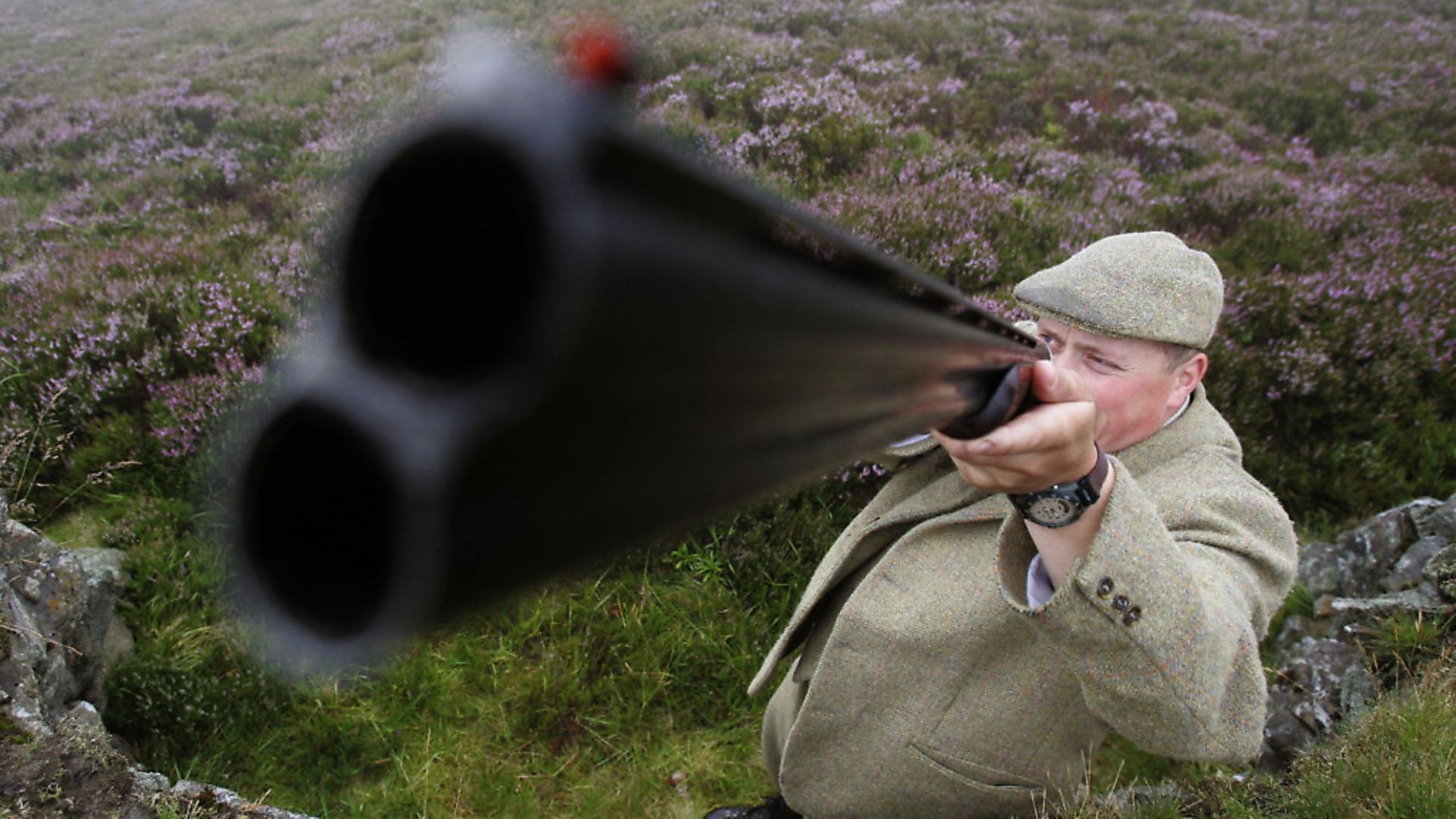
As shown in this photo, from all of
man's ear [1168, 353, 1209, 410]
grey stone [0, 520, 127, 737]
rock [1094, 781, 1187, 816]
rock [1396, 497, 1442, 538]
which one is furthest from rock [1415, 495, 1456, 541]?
grey stone [0, 520, 127, 737]

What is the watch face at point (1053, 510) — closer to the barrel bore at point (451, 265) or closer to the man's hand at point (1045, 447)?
the man's hand at point (1045, 447)

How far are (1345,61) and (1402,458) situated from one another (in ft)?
20.0

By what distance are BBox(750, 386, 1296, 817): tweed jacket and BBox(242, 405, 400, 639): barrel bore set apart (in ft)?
3.83

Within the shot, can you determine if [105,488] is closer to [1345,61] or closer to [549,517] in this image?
[549,517]

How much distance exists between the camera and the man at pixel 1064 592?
129 cm

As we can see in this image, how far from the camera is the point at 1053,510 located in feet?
4.18

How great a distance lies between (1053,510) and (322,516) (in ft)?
3.75

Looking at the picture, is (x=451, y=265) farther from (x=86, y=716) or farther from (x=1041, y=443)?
(x=86, y=716)

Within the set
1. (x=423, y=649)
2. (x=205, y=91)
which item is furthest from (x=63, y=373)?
(x=205, y=91)

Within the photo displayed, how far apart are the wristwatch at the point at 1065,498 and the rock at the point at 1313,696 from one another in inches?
112

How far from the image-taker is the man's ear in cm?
204

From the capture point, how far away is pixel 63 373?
4.38 metres

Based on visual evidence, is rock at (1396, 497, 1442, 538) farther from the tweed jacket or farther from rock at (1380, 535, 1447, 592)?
the tweed jacket

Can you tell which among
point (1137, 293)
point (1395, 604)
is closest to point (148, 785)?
point (1137, 293)
